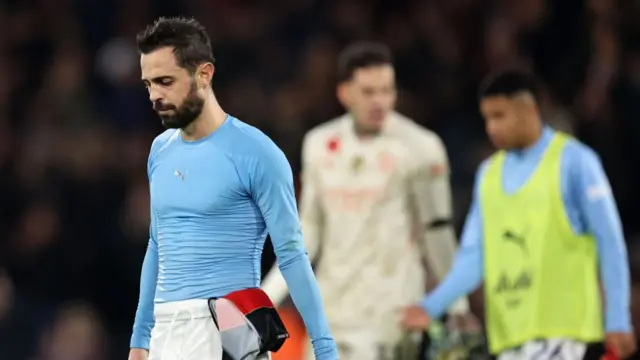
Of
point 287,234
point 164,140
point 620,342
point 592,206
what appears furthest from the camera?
point 592,206

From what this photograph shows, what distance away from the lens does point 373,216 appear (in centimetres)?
773

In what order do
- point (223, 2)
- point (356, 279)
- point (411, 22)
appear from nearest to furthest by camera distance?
point (356, 279), point (411, 22), point (223, 2)

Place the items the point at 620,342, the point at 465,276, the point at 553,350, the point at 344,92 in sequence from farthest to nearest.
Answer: the point at 344,92 → the point at 465,276 → the point at 553,350 → the point at 620,342

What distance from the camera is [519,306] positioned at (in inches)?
267

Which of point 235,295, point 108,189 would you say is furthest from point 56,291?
point 235,295

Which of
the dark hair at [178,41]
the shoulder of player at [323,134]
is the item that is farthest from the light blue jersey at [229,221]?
the shoulder of player at [323,134]

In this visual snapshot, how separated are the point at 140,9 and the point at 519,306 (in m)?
6.38

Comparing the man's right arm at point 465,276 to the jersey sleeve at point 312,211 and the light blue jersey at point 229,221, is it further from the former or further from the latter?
the light blue jersey at point 229,221

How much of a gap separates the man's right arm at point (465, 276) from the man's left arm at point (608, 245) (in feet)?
2.19

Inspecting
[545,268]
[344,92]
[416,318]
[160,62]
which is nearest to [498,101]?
[545,268]

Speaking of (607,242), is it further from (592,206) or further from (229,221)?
(229,221)

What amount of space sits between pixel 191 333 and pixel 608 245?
2199mm

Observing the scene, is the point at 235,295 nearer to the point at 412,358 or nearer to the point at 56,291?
the point at 412,358

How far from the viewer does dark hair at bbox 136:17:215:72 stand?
5.02m
